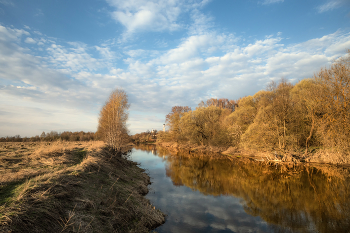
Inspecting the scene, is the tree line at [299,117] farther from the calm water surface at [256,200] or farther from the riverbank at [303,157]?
the calm water surface at [256,200]

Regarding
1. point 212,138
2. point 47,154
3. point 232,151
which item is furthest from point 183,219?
point 212,138

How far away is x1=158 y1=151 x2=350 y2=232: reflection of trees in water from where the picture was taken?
10.1 m

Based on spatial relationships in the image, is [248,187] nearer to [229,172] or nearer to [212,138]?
[229,172]

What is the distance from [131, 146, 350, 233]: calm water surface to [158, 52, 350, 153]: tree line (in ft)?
18.0

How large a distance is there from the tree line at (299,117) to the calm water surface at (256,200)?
216 inches

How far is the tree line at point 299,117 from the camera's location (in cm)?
2183

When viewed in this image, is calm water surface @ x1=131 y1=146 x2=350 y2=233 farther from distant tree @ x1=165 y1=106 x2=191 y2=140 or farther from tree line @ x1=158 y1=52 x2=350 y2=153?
distant tree @ x1=165 y1=106 x2=191 y2=140

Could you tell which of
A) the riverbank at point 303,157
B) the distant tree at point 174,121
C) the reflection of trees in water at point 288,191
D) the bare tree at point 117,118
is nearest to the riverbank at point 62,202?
the reflection of trees in water at point 288,191

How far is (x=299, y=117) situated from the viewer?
94.9 ft

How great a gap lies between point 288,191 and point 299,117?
62.3ft

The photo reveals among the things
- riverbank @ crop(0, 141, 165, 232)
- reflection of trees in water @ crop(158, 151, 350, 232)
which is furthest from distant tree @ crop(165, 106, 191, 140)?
riverbank @ crop(0, 141, 165, 232)

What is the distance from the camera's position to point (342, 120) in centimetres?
2141

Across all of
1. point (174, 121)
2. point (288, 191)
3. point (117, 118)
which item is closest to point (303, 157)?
point (288, 191)

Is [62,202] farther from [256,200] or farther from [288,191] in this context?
[288,191]
